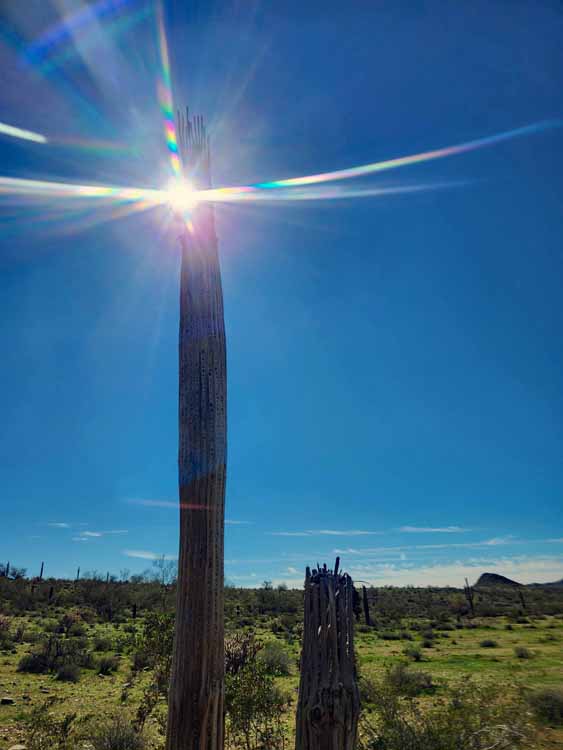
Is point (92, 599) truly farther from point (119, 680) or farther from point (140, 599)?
point (119, 680)

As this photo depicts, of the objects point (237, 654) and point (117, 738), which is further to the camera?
point (237, 654)

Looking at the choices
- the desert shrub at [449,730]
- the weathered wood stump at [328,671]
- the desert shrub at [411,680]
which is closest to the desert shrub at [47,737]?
the desert shrub at [449,730]

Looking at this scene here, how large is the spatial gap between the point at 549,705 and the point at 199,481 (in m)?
13.6

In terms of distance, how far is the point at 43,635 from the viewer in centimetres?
2222

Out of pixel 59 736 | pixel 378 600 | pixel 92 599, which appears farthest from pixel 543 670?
pixel 378 600

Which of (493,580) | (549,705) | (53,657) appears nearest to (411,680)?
(549,705)

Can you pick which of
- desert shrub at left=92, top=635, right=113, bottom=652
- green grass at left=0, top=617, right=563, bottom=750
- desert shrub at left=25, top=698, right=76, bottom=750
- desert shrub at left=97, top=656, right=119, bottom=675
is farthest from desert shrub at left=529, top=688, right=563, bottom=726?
desert shrub at left=92, top=635, right=113, bottom=652

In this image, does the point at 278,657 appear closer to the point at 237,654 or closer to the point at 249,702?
the point at 237,654

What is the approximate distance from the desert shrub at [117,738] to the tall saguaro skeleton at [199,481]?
8251mm

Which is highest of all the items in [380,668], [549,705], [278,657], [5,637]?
[5,637]

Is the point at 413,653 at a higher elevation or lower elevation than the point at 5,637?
lower

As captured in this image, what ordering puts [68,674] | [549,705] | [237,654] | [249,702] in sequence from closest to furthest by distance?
[249,702] → [237,654] → [549,705] → [68,674]

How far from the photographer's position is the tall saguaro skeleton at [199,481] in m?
2.50

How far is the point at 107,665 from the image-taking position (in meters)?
17.1
